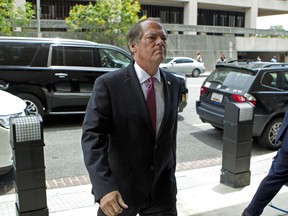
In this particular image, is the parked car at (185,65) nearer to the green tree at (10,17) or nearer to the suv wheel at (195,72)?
the suv wheel at (195,72)

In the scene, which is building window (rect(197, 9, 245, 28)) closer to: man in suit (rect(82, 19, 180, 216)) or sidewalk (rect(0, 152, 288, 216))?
sidewalk (rect(0, 152, 288, 216))

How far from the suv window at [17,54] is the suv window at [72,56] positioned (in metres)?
0.45

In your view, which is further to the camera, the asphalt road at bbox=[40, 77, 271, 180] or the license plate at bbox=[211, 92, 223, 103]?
the license plate at bbox=[211, 92, 223, 103]

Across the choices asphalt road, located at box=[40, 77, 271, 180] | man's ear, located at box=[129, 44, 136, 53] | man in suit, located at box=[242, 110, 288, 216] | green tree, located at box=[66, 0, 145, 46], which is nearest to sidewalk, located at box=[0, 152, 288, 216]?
man in suit, located at box=[242, 110, 288, 216]

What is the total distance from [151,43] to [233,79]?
5061 mm

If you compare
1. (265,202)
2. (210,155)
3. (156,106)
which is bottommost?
(210,155)

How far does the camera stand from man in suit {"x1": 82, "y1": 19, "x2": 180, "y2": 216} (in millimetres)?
2221

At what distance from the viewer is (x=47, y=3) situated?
117 ft

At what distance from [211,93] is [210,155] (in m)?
1.45

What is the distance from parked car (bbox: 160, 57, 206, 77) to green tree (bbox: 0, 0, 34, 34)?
9.52 meters

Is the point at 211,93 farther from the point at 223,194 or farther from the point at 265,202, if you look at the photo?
the point at 265,202

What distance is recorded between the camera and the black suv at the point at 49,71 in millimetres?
7523

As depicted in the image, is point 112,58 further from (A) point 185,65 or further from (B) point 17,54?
(A) point 185,65

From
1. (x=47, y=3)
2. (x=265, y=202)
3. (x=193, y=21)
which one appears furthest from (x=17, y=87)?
(x=193, y=21)
